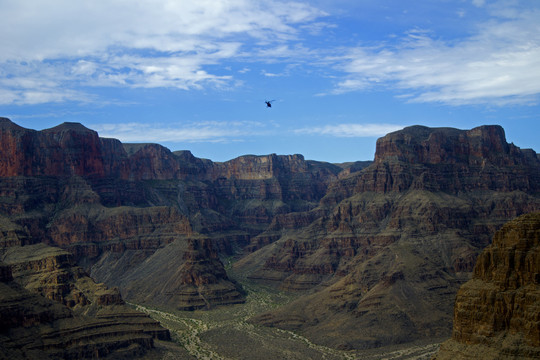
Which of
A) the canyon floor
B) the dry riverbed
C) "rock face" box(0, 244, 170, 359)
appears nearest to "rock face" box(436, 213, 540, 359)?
the canyon floor

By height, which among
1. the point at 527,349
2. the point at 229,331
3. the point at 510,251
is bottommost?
the point at 229,331

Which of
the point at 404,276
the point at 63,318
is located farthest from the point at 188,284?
the point at 63,318

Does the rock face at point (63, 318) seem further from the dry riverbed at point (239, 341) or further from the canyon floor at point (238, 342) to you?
the dry riverbed at point (239, 341)

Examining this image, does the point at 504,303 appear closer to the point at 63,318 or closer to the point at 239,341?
the point at 63,318

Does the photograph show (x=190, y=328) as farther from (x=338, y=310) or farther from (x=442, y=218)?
(x=442, y=218)

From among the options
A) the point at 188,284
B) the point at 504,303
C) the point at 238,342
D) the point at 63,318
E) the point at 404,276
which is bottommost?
the point at 238,342

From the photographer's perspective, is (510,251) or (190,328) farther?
(190,328)

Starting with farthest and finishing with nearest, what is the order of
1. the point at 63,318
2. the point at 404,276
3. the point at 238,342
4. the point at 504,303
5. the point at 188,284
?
the point at 188,284 < the point at 404,276 < the point at 238,342 < the point at 63,318 < the point at 504,303

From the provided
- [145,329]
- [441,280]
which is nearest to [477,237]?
[441,280]
